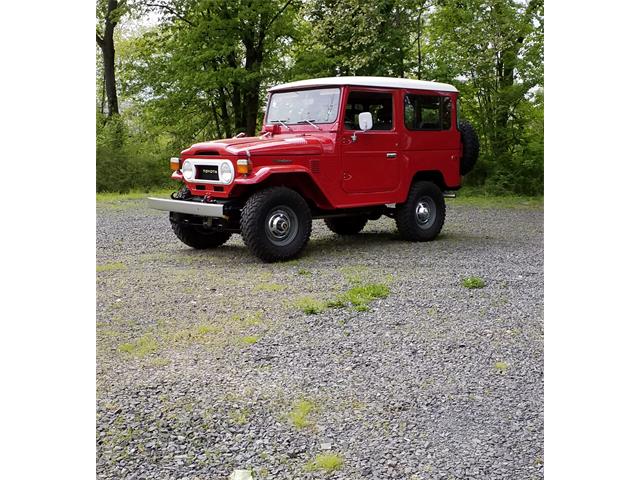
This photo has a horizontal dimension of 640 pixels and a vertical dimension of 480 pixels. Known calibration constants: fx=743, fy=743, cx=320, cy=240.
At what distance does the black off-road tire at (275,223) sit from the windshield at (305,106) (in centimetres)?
96

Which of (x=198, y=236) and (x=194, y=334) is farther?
(x=198, y=236)

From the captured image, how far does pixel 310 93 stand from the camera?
7.53 metres

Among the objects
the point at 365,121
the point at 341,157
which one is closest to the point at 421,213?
the point at 341,157

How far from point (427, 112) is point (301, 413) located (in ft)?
17.8

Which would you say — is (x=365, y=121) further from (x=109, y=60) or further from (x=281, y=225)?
(x=109, y=60)

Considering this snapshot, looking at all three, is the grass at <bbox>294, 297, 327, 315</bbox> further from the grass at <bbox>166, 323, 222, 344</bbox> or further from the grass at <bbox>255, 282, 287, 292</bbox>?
the grass at <bbox>166, 323, 222, 344</bbox>

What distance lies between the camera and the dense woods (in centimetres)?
1244

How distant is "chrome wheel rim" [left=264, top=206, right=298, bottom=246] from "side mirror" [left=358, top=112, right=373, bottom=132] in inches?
43.2

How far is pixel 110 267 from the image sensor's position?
684 centimetres

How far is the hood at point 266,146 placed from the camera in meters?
6.71

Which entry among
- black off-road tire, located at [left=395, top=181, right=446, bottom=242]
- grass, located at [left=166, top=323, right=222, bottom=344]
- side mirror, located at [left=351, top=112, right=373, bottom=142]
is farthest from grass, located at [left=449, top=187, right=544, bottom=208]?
grass, located at [left=166, top=323, right=222, bottom=344]

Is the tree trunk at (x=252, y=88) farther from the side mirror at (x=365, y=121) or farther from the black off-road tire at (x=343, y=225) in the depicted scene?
the side mirror at (x=365, y=121)

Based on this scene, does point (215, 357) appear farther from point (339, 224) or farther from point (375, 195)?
point (339, 224)

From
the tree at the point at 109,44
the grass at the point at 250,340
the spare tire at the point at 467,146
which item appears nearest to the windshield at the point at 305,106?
the spare tire at the point at 467,146
